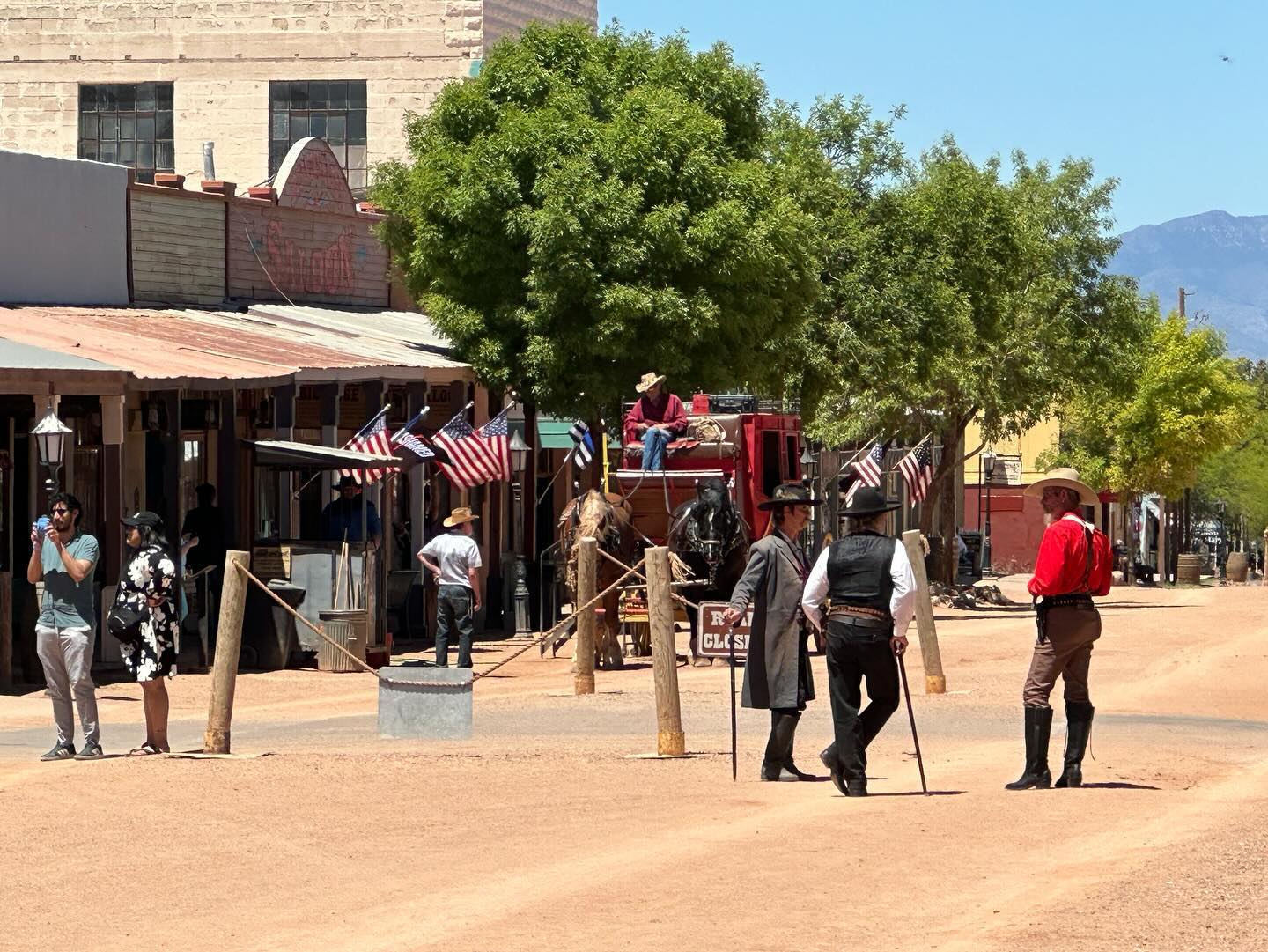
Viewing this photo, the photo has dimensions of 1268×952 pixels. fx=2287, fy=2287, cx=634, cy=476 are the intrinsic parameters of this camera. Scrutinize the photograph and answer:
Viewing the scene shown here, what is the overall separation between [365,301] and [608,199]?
256 inches

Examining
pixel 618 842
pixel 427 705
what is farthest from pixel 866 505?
pixel 427 705

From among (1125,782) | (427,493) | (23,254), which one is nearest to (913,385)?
(427,493)

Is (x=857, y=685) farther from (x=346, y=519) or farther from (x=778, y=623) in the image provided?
(x=346, y=519)

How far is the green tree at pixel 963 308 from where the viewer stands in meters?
38.9

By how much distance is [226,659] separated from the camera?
15.6 metres

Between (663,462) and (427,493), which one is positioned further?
(427,493)

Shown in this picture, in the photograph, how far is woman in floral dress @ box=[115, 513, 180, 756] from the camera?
1515 cm

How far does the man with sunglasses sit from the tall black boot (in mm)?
6371

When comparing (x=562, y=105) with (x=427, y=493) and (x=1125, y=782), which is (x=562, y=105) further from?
(x=1125, y=782)

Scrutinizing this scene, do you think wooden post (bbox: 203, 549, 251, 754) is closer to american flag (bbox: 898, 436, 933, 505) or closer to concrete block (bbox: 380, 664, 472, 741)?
concrete block (bbox: 380, 664, 472, 741)

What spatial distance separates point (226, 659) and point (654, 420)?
37.4 feet

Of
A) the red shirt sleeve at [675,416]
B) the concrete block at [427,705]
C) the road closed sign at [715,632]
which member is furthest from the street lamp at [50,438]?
the road closed sign at [715,632]

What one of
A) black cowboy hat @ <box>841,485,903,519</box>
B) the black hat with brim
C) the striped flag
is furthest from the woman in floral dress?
the striped flag

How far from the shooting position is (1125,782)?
1411 cm
